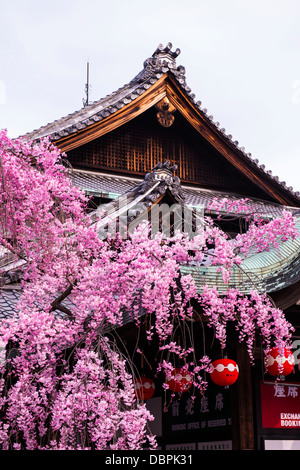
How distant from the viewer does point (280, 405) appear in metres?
8.43

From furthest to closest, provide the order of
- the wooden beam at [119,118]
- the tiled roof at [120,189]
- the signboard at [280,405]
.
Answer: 1. the wooden beam at [119,118]
2. the tiled roof at [120,189]
3. the signboard at [280,405]

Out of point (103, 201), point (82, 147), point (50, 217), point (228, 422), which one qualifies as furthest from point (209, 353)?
point (82, 147)

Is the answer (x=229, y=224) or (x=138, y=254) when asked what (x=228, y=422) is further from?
(x=229, y=224)

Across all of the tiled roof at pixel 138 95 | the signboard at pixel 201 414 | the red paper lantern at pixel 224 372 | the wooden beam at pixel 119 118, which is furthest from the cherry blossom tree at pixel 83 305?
the tiled roof at pixel 138 95

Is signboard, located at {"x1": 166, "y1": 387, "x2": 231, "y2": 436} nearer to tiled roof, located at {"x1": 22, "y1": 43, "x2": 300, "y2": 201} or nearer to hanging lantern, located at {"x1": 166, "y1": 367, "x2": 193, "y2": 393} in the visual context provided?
hanging lantern, located at {"x1": 166, "y1": 367, "x2": 193, "y2": 393}

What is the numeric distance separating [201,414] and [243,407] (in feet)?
3.94

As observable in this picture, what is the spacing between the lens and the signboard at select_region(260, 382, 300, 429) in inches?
324

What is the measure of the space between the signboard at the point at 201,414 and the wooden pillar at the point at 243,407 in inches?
12.5

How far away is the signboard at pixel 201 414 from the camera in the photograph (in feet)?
27.6

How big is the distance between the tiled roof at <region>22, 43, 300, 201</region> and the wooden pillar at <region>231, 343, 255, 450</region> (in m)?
7.39

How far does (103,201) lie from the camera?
41.5ft

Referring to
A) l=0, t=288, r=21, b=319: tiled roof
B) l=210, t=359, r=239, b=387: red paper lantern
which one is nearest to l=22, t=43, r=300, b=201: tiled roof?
l=0, t=288, r=21, b=319: tiled roof

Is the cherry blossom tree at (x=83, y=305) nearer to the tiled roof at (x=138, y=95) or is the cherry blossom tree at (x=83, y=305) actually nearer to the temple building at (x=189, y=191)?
the temple building at (x=189, y=191)

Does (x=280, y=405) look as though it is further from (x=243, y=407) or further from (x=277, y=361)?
(x=277, y=361)
